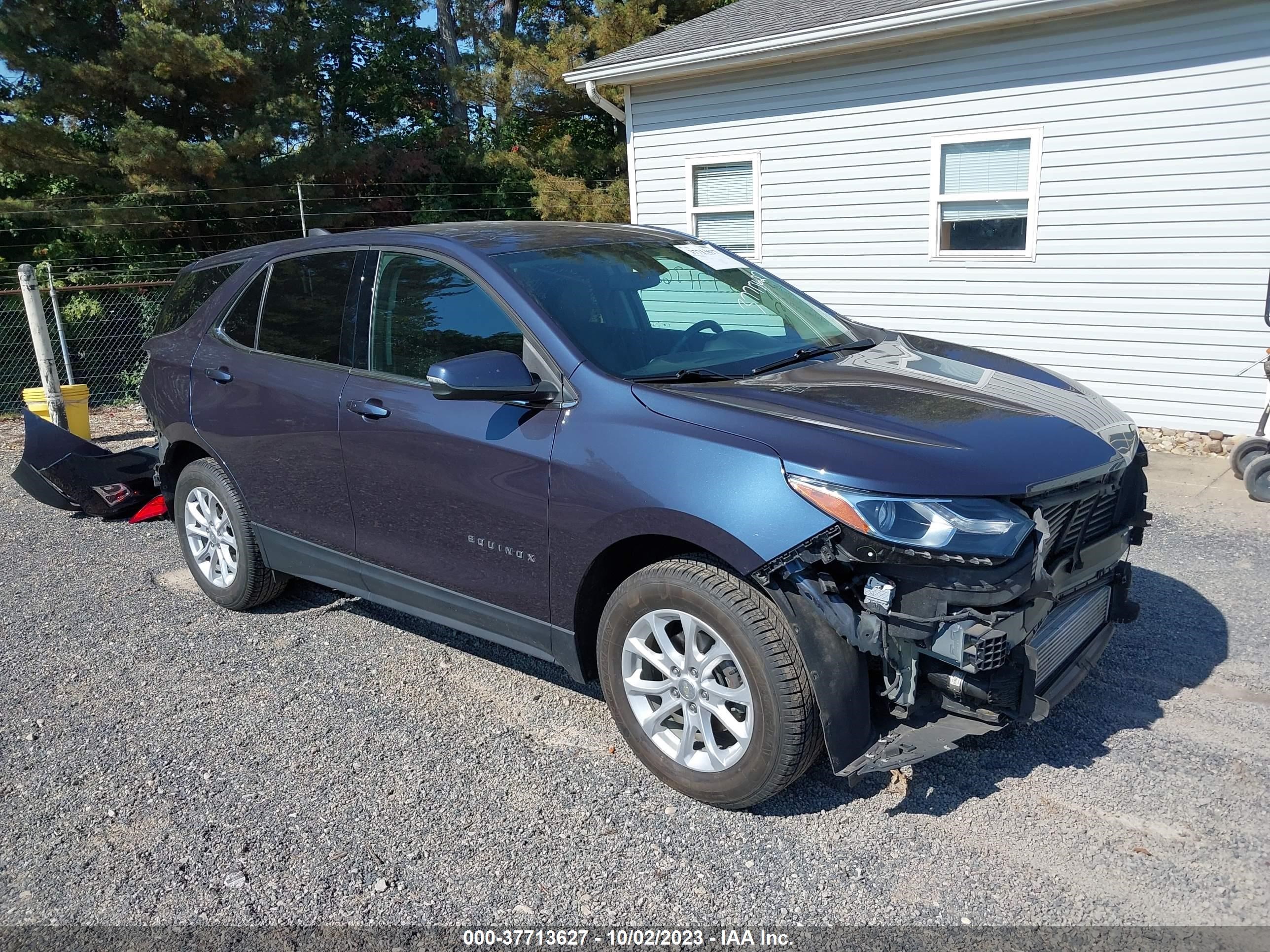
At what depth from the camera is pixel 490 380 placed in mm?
3301

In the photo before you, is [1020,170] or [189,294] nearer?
[189,294]

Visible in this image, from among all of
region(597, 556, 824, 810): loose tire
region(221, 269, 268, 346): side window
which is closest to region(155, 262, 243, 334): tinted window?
region(221, 269, 268, 346): side window

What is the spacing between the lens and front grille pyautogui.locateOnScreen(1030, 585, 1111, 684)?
298 cm

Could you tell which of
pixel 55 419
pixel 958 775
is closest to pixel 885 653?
pixel 958 775

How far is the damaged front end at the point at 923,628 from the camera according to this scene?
2734mm

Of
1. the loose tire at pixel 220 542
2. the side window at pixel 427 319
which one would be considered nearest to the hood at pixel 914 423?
the side window at pixel 427 319

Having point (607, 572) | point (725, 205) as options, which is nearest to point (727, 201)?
point (725, 205)

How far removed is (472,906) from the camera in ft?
9.16

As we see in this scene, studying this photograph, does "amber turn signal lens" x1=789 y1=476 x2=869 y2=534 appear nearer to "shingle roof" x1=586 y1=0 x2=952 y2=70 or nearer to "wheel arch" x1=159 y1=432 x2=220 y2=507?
"wheel arch" x1=159 y1=432 x2=220 y2=507

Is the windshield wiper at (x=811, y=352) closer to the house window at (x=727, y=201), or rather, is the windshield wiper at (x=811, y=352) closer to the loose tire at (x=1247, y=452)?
the loose tire at (x=1247, y=452)

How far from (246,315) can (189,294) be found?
0.80m

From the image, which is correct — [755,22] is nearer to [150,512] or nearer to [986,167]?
[986,167]

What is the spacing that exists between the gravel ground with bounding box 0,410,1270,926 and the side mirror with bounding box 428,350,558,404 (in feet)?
Answer: 4.31

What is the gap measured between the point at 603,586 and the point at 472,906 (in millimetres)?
1127
